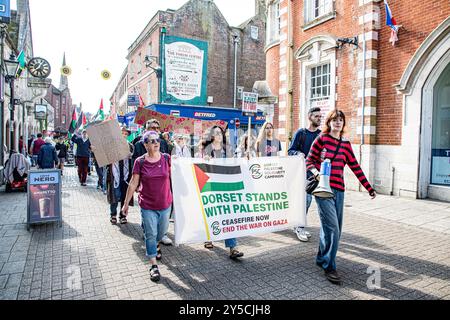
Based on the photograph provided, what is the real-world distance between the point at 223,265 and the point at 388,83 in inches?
337

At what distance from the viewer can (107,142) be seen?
5719 millimetres

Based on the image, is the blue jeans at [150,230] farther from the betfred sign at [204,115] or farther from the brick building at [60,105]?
the brick building at [60,105]

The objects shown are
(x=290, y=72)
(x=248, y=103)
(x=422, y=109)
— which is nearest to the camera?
(x=248, y=103)

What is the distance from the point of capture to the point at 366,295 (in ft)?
11.5

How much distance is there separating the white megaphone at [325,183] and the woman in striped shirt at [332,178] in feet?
0.41

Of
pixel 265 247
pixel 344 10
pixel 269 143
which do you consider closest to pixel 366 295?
pixel 265 247

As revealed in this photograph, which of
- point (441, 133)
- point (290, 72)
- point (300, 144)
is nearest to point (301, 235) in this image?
point (300, 144)

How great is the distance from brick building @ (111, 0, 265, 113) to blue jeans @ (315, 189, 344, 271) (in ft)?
63.6

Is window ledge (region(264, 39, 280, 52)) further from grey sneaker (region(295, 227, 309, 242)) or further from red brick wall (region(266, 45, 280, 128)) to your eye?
grey sneaker (region(295, 227, 309, 242))

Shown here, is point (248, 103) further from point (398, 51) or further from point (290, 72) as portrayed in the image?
point (290, 72)

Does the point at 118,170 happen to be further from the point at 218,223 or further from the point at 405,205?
the point at 405,205

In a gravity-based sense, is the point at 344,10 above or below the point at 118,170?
above
